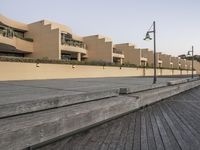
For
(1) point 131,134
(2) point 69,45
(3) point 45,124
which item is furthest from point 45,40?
(3) point 45,124

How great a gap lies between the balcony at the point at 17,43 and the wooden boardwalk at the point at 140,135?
71.1ft

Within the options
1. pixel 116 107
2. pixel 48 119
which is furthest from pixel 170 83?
pixel 48 119

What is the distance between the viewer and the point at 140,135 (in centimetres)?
462

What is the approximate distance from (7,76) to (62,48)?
12407 mm

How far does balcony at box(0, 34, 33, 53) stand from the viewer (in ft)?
80.1

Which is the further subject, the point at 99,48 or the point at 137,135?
the point at 99,48

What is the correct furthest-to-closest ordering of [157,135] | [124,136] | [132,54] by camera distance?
[132,54] → [157,135] → [124,136]

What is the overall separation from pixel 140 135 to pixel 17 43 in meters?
26.7

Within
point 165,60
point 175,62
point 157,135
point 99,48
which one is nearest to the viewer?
point 157,135

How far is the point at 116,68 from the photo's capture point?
3522cm

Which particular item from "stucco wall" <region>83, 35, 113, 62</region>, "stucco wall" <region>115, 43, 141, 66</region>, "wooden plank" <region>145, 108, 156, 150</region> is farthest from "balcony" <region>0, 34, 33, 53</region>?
"stucco wall" <region>115, 43, 141, 66</region>

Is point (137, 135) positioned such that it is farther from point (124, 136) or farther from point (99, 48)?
point (99, 48)

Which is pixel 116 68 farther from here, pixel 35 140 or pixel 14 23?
pixel 35 140

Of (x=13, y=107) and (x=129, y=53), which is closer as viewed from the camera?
(x=13, y=107)
